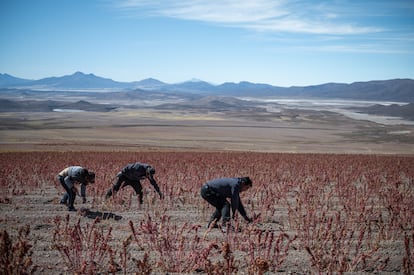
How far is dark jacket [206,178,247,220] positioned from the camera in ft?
23.6

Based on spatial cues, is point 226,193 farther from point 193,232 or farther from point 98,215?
point 98,215

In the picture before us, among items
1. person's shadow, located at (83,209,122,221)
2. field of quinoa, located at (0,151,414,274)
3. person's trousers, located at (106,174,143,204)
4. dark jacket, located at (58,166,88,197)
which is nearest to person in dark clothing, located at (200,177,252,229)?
field of quinoa, located at (0,151,414,274)

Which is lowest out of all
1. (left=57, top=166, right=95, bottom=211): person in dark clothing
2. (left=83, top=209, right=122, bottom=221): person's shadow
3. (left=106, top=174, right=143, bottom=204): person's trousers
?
(left=83, top=209, right=122, bottom=221): person's shadow

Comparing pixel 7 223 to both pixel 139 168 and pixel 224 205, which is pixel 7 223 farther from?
pixel 224 205

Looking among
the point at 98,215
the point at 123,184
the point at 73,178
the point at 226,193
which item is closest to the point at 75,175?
the point at 73,178

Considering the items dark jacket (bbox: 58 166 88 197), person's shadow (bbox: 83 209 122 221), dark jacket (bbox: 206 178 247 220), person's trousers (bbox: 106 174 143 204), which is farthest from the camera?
person's trousers (bbox: 106 174 143 204)

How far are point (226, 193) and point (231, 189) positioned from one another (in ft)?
0.62

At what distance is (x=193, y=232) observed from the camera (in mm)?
7617

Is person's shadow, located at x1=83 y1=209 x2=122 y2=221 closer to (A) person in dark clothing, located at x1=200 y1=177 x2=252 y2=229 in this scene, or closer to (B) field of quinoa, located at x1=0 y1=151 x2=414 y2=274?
(B) field of quinoa, located at x1=0 y1=151 x2=414 y2=274

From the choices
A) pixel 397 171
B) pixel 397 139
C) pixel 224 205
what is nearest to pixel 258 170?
pixel 397 171

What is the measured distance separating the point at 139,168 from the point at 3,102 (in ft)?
398

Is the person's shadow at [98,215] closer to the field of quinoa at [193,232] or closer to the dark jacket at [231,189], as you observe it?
the field of quinoa at [193,232]

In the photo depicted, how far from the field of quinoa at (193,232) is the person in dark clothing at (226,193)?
39 cm

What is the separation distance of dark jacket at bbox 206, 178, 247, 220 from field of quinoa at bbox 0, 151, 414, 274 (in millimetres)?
419
